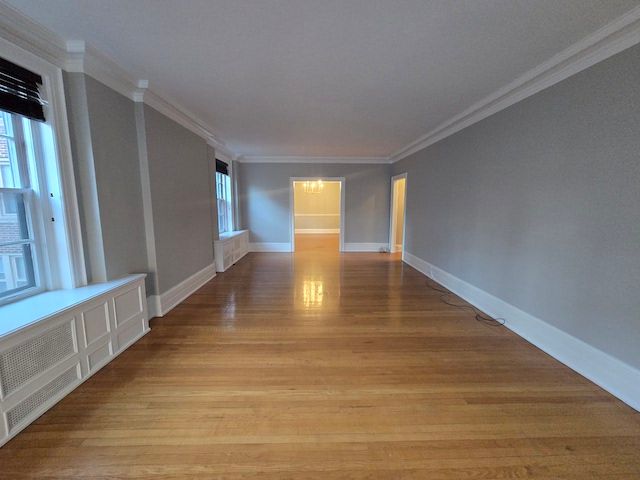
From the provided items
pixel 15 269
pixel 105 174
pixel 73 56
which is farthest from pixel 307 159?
pixel 15 269

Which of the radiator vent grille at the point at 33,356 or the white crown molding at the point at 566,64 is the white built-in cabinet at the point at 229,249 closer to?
the radiator vent grille at the point at 33,356

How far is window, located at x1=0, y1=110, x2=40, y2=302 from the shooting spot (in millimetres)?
1952

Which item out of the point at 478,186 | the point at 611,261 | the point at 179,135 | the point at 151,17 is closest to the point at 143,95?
the point at 179,135

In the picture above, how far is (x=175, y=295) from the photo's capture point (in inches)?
141

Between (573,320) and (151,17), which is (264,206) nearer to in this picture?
(151,17)

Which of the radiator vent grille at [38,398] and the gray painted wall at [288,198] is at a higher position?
the gray painted wall at [288,198]

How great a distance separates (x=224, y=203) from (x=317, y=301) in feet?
12.5

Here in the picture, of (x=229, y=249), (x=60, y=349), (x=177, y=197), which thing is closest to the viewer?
(x=60, y=349)

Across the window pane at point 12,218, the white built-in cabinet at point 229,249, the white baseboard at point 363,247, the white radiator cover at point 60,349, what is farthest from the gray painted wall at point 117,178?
the white baseboard at point 363,247

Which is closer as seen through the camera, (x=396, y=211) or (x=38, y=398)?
(x=38, y=398)

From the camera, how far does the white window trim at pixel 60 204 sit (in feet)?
6.98

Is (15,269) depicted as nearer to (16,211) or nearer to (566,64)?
(16,211)

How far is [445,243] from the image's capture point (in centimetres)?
443

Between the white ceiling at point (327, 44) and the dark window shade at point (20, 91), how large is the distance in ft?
1.29
